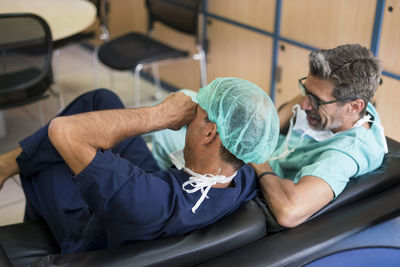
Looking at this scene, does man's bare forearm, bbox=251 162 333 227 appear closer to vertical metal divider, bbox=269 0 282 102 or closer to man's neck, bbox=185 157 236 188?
man's neck, bbox=185 157 236 188

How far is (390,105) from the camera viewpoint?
253 centimetres

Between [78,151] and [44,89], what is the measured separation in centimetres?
164

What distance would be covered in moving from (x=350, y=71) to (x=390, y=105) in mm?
943

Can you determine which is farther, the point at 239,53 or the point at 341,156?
the point at 239,53

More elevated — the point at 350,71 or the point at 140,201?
the point at 350,71

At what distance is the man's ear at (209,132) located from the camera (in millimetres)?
1350

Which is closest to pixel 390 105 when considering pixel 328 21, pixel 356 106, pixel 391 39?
pixel 391 39

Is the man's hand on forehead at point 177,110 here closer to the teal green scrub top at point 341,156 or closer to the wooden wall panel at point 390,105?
the teal green scrub top at point 341,156

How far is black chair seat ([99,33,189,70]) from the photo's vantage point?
3244 mm

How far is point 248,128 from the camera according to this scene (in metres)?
1.32

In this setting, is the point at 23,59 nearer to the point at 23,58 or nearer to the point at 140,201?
the point at 23,58

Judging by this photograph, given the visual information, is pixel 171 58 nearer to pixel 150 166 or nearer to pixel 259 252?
pixel 150 166

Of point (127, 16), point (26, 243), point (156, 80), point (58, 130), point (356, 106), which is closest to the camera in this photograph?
point (58, 130)

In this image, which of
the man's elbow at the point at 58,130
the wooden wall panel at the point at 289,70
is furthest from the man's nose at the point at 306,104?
the wooden wall panel at the point at 289,70
